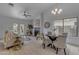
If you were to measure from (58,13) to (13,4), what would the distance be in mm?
1744

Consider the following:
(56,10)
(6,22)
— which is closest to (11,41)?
(6,22)

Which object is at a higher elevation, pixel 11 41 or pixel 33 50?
pixel 11 41

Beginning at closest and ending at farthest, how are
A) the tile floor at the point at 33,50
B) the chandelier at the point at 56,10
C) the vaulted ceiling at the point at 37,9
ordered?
the vaulted ceiling at the point at 37,9 < the tile floor at the point at 33,50 < the chandelier at the point at 56,10

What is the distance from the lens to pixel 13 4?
2941 mm

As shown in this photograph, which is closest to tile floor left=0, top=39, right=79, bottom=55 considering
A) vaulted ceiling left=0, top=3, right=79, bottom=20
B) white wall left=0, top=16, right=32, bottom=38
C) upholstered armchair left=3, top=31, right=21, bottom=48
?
upholstered armchair left=3, top=31, right=21, bottom=48

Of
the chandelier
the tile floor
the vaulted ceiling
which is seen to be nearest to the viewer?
the vaulted ceiling

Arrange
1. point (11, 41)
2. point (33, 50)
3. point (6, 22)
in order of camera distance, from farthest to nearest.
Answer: point (11, 41) → point (33, 50) → point (6, 22)

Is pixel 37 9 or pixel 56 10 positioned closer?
pixel 37 9

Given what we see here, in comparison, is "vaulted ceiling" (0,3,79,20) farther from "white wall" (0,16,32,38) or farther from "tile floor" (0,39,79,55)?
"tile floor" (0,39,79,55)

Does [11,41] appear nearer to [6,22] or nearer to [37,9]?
[6,22]

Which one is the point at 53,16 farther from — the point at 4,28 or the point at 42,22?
the point at 4,28

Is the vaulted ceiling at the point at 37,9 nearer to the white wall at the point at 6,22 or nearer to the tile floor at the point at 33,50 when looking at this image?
the white wall at the point at 6,22

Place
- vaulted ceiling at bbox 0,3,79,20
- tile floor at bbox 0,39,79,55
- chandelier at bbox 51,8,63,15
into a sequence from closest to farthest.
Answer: vaulted ceiling at bbox 0,3,79,20 < tile floor at bbox 0,39,79,55 < chandelier at bbox 51,8,63,15

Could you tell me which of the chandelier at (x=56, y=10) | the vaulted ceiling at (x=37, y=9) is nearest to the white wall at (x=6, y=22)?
the vaulted ceiling at (x=37, y=9)
